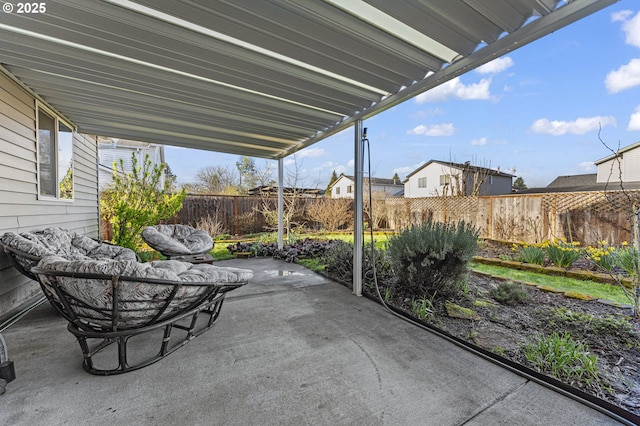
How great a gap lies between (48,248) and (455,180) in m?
9.15

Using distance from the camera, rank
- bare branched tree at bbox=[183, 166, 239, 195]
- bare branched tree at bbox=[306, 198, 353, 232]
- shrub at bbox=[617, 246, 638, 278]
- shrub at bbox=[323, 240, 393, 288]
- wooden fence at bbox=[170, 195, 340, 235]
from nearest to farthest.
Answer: shrub at bbox=[617, 246, 638, 278]
shrub at bbox=[323, 240, 393, 288]
wooden fence at bbox=[170, 195, 340, 235]
bare branched tree at bbox=[306, 198, 353, 232]
bare branched tree at bbox=[183, 166, 239, 195]

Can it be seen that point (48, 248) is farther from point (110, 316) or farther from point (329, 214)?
point (329, 214)

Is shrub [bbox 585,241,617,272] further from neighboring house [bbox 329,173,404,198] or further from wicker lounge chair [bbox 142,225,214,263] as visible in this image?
neighboring house [bbox 329,173,404,198]

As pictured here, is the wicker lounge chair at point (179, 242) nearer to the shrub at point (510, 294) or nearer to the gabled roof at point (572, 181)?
the shrub at point (510, 294)

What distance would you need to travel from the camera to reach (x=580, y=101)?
4.89m

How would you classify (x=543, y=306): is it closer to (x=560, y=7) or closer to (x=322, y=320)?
(x=322, y=320)

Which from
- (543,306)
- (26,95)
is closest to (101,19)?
(26,95)

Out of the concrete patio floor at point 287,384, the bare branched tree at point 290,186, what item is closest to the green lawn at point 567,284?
the concrete patio floor at point 287,384

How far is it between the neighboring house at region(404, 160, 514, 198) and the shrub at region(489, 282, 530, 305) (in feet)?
15.8

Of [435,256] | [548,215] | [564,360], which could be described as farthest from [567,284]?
[548,215]

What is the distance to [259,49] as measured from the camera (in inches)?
87.9

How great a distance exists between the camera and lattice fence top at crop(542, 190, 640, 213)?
191 inches

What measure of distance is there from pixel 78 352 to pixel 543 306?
14.5 ft

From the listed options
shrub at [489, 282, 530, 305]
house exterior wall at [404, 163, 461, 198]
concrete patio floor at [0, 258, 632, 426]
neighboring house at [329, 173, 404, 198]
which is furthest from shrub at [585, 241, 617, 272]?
neighboring house at [329, 173, 404, 198]
